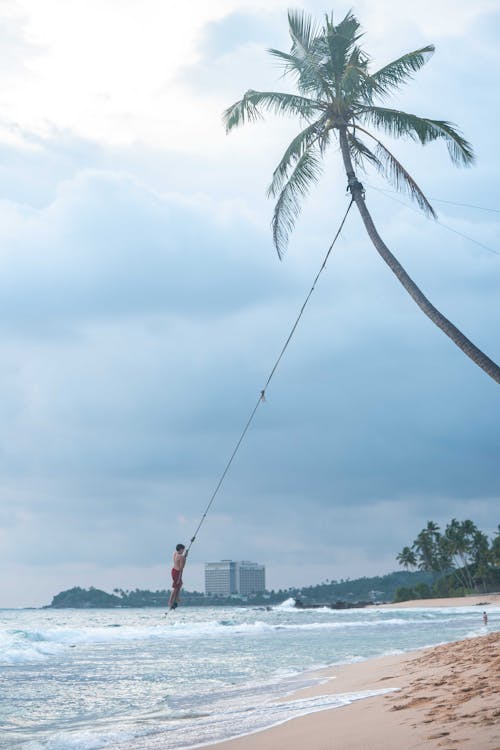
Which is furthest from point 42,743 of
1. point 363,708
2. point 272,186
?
point 272,186

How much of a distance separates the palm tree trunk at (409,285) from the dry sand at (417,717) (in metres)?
4.00

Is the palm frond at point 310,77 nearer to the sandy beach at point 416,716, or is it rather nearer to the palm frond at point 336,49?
the palm frond at point 336,49

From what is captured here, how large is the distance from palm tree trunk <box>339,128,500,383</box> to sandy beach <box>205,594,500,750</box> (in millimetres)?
3988

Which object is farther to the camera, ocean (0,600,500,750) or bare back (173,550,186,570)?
bare back (173,550,186,570)

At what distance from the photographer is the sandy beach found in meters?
7.07

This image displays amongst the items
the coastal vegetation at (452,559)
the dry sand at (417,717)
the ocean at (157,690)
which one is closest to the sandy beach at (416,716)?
the dry sand at (417,717)

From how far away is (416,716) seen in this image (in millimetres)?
8469

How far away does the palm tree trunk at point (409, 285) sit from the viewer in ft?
36.1

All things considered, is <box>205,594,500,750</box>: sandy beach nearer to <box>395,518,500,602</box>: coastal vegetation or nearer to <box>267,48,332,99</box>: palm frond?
<box>267,48,332,99</box>: palm frond

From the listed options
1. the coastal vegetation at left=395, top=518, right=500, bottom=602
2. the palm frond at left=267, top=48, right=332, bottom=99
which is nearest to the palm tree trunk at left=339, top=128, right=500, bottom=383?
the palm frond at left=267, top=48, right=332, bottom=99

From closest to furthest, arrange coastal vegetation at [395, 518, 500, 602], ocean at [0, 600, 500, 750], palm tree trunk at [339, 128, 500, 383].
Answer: palm tree trunk at [339, 128, 500, 383] → ocean at [0, 600, 500, 750] → coastal vegetation at [395, 518, 500, 602]

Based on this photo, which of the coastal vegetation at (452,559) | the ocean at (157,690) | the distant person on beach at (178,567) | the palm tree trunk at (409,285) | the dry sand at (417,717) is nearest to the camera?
the dry sand at (417,717)

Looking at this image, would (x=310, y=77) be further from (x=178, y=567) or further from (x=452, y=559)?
(x=452, y=559)

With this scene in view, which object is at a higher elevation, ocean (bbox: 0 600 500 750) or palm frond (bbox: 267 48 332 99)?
palm frond (bbox: 267 48 332 99)
